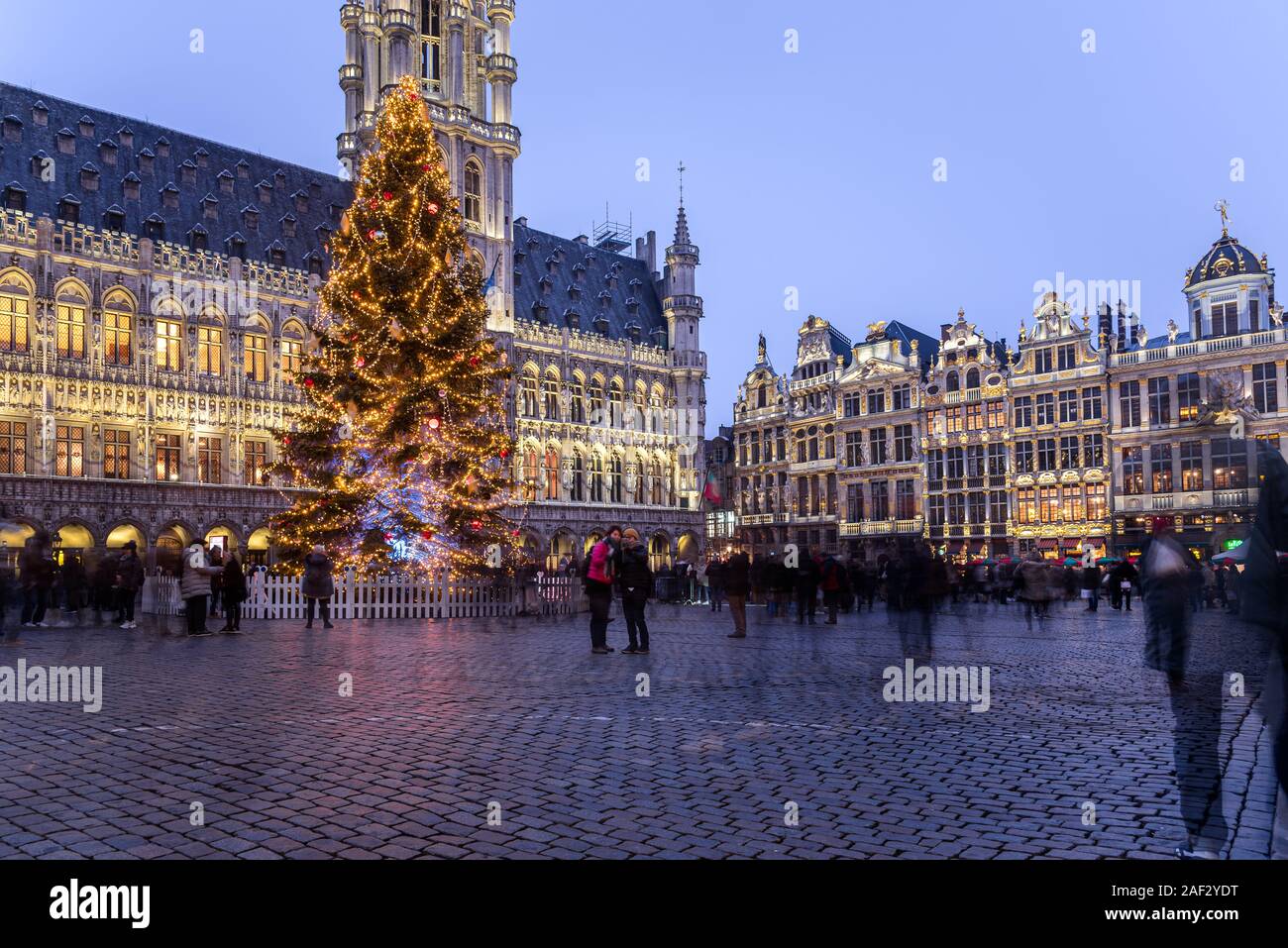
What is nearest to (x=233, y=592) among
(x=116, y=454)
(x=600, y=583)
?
(x=600, y=583)

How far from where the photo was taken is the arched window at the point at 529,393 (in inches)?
2067

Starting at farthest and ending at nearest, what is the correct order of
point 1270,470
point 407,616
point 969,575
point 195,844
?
point 969,575, point 407,616, point 195,844, point 1270,470

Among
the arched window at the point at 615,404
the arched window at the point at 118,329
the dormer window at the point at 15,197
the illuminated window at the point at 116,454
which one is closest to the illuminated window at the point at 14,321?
the arched window at the point at 118,329

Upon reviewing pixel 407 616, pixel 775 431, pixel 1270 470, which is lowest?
pixel 407 616

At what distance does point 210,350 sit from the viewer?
40.7 meters

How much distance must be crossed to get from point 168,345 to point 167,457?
451cm

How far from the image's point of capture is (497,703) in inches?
368

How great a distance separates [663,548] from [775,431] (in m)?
13.3

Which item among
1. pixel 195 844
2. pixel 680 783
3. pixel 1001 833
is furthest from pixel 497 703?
pixel 1001 833

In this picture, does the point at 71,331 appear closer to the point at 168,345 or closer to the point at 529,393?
the point at 168,345

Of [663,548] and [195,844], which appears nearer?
[195,844]

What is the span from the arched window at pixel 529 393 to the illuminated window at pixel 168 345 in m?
17.6
